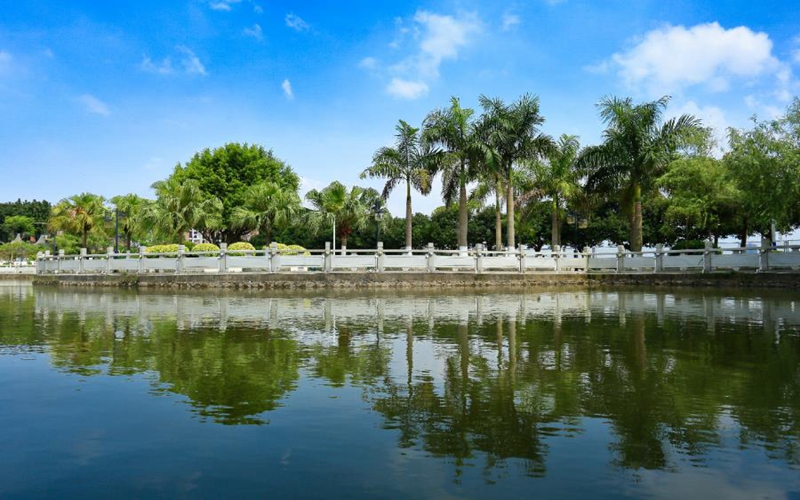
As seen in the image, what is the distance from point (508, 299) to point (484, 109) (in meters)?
19.4

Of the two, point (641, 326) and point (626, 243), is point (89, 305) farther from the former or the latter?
point (626, 243)

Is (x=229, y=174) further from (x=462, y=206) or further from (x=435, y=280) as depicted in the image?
(x=435, y=280)

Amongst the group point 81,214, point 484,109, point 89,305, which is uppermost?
point 484,109

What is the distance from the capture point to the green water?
182 inches

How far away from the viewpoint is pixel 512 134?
38469mm

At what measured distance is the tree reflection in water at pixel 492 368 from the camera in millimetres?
5637

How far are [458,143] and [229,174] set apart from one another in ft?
106

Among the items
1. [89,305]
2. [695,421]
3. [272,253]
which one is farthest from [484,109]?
[695,421]

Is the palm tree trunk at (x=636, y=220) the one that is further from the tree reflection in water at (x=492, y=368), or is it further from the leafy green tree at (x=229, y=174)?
the leafy green tree at (x=229, y=174)

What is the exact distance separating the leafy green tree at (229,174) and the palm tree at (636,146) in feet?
114

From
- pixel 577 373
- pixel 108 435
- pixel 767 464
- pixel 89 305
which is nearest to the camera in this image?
pixel 767 464

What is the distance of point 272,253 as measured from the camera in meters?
31.6

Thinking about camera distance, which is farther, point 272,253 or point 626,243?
point 626,243

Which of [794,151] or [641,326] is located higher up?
[794,151]
